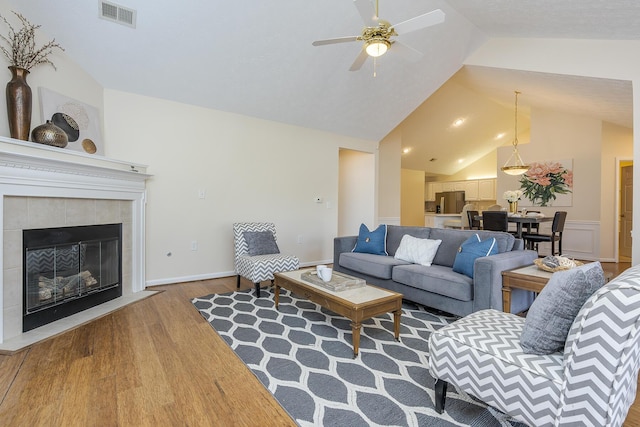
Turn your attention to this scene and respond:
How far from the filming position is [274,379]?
1879 mm

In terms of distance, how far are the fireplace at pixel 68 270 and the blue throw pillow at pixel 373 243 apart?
2.92 metres

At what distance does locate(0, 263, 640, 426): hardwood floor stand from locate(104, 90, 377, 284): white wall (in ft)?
5.23

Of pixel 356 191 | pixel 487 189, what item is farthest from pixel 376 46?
pixel 487 189

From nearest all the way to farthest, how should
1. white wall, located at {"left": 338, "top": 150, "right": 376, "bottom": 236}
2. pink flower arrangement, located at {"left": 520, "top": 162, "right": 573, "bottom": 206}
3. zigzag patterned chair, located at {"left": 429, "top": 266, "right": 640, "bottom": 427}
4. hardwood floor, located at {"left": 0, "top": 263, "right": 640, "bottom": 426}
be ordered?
zigzag patterned chair, located at {"left": 429, "top": 266, "right": 640, "bottom": 427} < hardwood floor, located at {"left": 0, "top": 263, "right": 640, "bottom": 426} < white wall, located at {"left": 338, "top": 150, "right": 376, "bottom": 236} < pink flower arrangement, located at {"left": 520, "top": 162, "right": 573, "bottom": 206}

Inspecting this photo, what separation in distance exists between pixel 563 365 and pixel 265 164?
14.0ft

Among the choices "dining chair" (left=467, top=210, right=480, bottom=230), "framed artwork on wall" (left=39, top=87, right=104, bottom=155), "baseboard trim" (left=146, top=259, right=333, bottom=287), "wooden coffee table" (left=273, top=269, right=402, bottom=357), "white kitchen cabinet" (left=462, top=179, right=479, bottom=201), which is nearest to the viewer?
"wooden coffee table" (left=273, top=269, right=402, bottom=357)

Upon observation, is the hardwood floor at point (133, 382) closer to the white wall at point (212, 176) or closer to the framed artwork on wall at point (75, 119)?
the white wall at point (212, 176)

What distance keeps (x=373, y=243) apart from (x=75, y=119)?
3.67 m

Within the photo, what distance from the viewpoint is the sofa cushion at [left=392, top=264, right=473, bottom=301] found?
266cm

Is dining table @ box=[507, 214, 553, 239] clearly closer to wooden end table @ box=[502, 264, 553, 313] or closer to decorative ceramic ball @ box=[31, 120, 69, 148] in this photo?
wooden end table @ box=[502, 264, 553, 313]

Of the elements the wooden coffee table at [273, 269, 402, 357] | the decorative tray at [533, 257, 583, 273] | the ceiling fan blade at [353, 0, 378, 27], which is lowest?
the wooden coffee table at [273, 269, 402, 357]

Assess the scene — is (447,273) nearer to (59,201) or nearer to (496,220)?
(496,220)

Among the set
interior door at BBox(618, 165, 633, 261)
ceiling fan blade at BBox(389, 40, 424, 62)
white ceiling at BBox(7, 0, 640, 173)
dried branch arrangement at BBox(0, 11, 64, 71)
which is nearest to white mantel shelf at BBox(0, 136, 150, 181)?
dried branch arrangement at BBox(0, 11, 64, 71)

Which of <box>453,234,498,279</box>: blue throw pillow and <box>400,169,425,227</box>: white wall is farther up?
<box>400,169,425,227</box>: white wall
